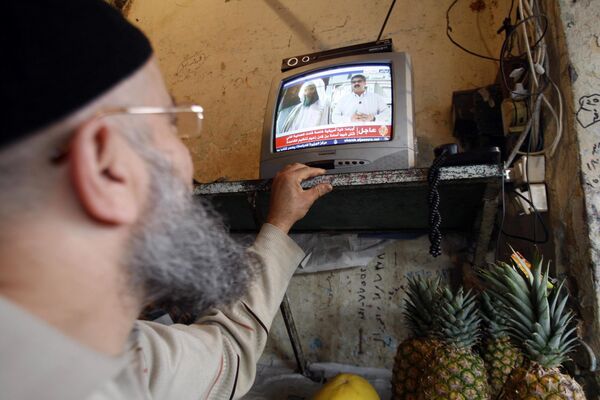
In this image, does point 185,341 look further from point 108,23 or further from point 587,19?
point 587,19

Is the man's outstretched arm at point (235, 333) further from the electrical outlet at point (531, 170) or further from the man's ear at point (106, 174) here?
the electrical outlet at point (531, 170)

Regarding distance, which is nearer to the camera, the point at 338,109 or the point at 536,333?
the point at 536,333

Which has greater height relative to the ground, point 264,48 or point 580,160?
point 264,48

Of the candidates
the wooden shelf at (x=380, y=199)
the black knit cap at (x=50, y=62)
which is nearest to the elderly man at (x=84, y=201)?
the black knit cap at (x=50, y=62)

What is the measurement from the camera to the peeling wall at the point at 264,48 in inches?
68.1

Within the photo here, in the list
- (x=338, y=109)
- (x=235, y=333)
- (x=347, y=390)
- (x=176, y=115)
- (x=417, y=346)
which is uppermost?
(x=338, y=109)

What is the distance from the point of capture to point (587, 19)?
3.54ft

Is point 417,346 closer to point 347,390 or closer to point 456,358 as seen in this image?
point 456,358

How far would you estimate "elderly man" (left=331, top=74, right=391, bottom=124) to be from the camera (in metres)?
1.24

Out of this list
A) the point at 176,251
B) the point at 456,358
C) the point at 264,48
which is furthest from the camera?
the point at 264,48

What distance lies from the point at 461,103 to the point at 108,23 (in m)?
1.40

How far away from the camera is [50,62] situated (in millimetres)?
464

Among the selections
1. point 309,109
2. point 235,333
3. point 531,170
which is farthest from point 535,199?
point 235,333

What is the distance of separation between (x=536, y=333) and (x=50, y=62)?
111cm
